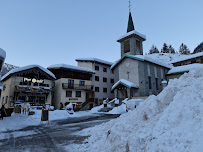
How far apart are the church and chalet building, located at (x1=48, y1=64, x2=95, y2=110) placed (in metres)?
6.96

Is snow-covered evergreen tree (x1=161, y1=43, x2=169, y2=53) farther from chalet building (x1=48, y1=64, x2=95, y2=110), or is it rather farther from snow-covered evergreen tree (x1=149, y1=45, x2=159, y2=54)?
chalet building (x1=48, y1=64, x2=95, y2=110)

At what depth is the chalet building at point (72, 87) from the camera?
28339 mm

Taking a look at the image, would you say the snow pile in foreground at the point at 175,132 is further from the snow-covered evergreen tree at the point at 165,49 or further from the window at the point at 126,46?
the snow-covered evergreen tree at the point at 165,49

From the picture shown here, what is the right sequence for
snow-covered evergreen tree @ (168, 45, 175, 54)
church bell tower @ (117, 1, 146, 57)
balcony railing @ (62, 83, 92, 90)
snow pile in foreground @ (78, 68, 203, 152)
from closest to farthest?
snow pile in foreground @ (78, 68, 203, 152) → balcony railing @ (62, 83, 92, 90) → church bell tower @ (117, 1, 146, 57) → snow-covered evergreen tree @ (168, 45, 175, 54)

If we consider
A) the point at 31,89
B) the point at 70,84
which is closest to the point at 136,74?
the point at 70,84

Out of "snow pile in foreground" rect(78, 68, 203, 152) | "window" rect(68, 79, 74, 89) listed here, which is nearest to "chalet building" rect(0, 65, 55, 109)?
"window" rect(68, 79, 74, 89)

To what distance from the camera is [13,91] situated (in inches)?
931

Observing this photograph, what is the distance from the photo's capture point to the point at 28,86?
77.4 ft

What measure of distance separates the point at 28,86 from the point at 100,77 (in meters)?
17.5

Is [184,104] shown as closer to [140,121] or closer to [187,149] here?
[187,149]

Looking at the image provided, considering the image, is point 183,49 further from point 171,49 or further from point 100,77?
point 100,77

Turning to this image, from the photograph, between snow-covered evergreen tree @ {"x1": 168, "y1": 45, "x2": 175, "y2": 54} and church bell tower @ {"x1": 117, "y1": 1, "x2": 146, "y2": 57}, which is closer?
church bell tower @ {"x1": 117, "y1": 1, "x2": 146, "y2": 57}

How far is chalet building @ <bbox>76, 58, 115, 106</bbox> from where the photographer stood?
33944mm

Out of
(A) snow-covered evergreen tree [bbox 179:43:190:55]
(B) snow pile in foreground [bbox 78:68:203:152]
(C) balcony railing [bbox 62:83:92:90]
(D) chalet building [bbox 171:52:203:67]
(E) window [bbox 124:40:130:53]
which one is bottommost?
(B) snow pile in foreground [bbox 78:68:203:152]
